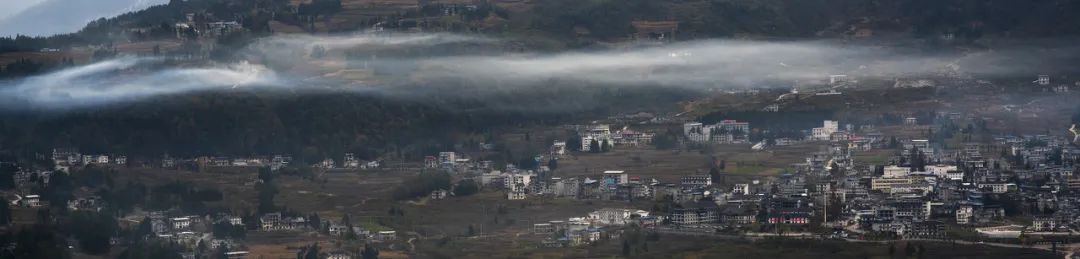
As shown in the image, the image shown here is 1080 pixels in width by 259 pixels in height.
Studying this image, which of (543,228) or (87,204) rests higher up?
(87,204)

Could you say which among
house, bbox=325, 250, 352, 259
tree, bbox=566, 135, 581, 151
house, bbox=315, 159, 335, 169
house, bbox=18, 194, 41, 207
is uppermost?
house, bbox=18, 194, 41, 207

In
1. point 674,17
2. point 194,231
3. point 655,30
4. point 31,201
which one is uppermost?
point 674,17

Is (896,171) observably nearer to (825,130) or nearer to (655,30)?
(825,130)

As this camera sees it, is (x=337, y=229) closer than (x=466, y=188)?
Yes

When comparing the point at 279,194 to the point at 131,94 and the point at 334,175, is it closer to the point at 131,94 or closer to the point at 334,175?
the point at 334,175

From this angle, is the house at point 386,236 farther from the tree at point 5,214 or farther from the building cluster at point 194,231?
the tree at point 5,214

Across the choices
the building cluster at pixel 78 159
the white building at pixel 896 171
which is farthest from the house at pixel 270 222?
the white building at pixel 896 171

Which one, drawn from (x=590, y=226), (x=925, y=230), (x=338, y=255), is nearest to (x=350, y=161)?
(x=590, y=226)

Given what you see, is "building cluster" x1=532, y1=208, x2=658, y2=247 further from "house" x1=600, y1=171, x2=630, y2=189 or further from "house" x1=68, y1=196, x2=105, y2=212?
"house" x1=68, y1=196, x2=105, y2=212

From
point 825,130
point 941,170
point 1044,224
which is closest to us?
point 1044,224

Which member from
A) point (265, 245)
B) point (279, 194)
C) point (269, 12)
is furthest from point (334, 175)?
point (269, 12)

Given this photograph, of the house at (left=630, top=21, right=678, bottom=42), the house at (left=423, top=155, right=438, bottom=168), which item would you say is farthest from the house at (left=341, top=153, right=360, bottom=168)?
the house at (left=630, top=21, right=678, bottom=42)
